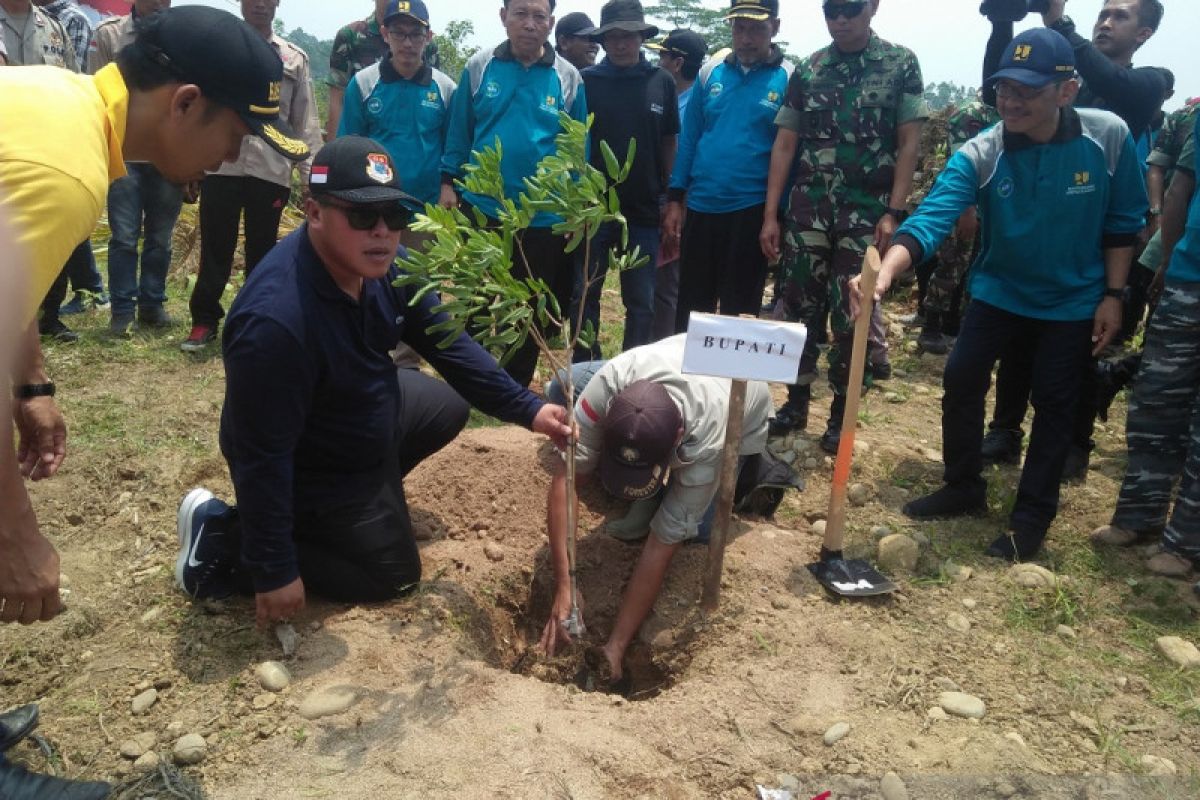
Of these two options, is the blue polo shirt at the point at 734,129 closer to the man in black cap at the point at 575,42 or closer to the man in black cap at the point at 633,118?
the man in black cap at the point at 633,118

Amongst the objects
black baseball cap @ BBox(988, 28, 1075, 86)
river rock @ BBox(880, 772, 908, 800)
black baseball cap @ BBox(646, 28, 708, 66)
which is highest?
black baseball cap @ BBox(646, 28, 708, 66)

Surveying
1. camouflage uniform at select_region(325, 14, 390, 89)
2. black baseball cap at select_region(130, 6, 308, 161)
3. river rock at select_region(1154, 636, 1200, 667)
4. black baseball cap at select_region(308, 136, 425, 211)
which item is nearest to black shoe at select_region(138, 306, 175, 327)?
camouflage uniform at select_region(325, 14, 390, 89)

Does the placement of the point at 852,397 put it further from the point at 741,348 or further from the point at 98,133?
the point at 98,133

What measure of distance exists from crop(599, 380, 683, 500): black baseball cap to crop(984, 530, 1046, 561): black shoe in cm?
159

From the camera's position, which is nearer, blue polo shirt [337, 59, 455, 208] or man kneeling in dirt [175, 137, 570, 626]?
man kneeling in dirt [175, 137, 570, 626]

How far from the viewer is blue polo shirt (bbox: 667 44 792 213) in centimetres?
480

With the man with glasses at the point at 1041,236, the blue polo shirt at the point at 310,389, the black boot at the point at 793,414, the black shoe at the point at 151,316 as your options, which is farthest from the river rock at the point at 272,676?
the black shoe at the point at 151,316

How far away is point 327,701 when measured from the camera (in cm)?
263

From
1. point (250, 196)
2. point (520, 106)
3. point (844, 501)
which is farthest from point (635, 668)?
point (250, 196)

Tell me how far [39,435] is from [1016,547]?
354cm

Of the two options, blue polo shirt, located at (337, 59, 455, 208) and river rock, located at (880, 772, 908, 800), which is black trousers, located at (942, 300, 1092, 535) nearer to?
river rock, located at (880, 772, 908, 800)

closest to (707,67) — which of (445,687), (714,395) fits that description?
(714,395)

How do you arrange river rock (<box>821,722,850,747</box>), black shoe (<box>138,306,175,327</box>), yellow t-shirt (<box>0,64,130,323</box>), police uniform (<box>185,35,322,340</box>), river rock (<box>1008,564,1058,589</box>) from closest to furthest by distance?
1. yellow t-shirt (<box>0,64,130,323</box>)
2. river rock (<box>821,722,850,747</box>)
3. river rock (<box>1008,564,1058,589</box>)
4. police uniform (<box>185,35,322,340</box>)
5. black shoe (<box>138,306,175,327</box>)

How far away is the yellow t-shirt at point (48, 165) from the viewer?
1.53 m
